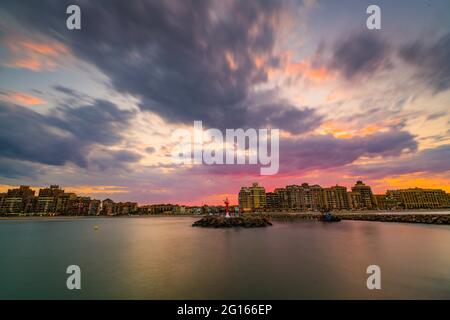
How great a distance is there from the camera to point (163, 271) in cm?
1998

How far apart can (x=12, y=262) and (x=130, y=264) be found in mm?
17027
